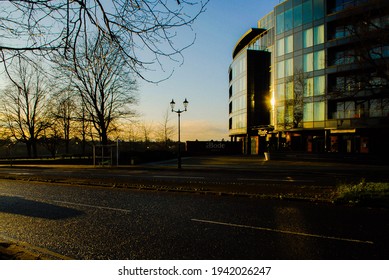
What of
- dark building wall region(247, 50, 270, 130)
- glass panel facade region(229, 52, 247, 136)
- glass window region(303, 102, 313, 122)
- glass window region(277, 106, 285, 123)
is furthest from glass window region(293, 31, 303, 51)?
glass panel facade region(229, 52, 247, 136)

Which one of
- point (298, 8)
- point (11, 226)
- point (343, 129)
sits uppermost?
point (298, 8)

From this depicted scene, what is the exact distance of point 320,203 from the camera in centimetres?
980

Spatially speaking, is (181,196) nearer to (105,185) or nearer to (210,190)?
(210,190)

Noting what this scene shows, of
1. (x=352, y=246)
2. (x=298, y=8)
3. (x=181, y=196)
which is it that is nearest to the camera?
A: (x=352, y=246)

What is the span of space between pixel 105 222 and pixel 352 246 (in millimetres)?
5278

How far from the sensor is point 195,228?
686 cm

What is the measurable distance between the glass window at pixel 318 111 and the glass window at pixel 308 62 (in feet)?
14.8

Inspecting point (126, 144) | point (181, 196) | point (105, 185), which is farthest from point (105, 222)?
point (126, 144)

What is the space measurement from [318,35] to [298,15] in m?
4.32

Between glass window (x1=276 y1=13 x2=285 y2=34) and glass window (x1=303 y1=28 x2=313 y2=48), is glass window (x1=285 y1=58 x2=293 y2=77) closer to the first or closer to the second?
glass window (x1=303 y1=28 x2=313 y2=48)

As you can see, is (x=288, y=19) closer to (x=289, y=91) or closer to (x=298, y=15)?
(x=298, y=15)

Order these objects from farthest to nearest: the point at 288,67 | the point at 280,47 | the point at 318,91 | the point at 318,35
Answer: the point at 280,47 < the point at 288,67 < the point at 318,91 < the point at 318,35

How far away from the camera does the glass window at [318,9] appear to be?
1500 inches

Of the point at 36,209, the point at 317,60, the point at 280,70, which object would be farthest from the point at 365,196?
the point at 280,70
